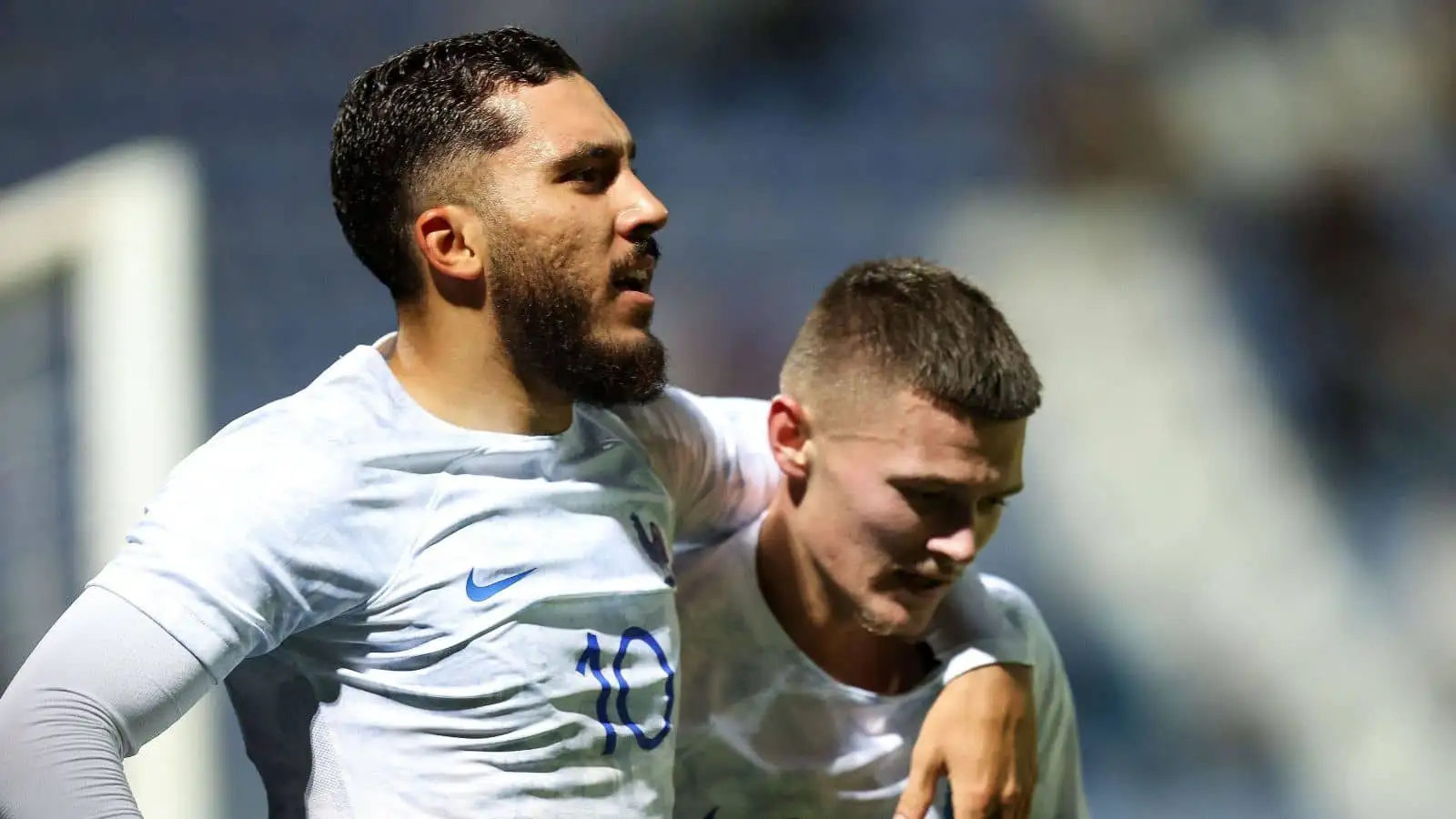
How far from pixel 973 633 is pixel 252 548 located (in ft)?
2.22

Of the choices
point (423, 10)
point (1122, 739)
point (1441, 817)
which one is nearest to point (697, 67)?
point (423, 10)

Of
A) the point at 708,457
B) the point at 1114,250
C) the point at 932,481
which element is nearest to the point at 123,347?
the point at 708,457

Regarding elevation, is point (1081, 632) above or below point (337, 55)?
below

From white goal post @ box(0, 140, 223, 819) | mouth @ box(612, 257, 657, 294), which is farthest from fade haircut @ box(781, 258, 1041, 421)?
white goal post @ box(0, 140, 223, 819)

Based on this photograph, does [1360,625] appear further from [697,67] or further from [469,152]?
[469,152]

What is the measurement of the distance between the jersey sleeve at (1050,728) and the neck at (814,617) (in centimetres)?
12

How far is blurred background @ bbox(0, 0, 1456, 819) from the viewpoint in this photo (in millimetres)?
1998

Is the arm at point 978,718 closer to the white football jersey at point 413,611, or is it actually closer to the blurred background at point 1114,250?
the white football jersey at point 413,611

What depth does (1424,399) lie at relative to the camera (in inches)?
94.7

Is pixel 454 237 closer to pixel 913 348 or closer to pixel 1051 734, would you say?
pixel 913 348

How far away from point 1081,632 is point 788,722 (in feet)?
3.40

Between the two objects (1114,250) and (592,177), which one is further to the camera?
(1114,250)

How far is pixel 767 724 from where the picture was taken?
4.36 ft

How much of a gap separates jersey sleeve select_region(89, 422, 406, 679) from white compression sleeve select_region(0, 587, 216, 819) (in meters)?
0.02
